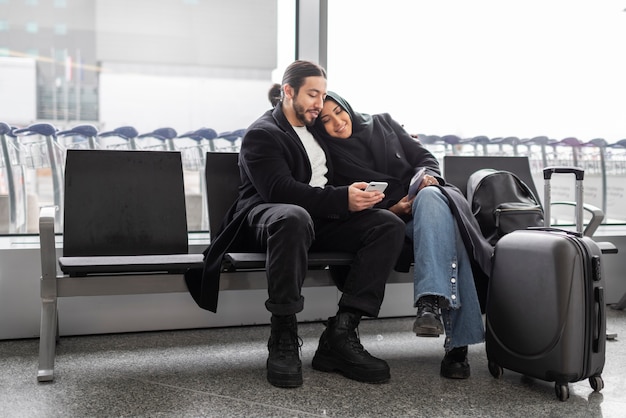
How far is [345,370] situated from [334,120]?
0.98 m

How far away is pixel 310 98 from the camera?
252 cm

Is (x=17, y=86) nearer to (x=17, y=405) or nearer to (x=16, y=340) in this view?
(x=16, y=340)

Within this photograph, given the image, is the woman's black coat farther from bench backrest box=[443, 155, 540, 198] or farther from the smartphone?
bench backrest box=[443, 155, 540, 198]

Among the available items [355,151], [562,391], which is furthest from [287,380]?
[355,151]

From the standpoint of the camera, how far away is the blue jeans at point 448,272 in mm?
2148

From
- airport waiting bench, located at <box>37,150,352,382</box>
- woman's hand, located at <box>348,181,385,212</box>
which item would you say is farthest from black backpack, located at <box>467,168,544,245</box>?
airport waiting bench, located at <box>37,150,352,382</box>

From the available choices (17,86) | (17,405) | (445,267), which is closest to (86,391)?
(17,405)

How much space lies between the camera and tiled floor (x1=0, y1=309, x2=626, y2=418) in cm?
191

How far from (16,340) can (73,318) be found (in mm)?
232

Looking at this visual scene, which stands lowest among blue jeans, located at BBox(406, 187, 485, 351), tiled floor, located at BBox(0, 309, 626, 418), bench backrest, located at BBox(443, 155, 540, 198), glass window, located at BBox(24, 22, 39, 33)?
tiled floor, located at BBox(0, 309, 626, 418)

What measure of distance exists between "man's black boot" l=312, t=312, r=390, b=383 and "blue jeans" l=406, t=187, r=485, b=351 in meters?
0.24

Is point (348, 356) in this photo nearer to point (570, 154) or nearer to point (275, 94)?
point (275, 94)

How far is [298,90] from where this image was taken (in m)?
2.52

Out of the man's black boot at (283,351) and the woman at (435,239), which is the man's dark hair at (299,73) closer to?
the woman at (435,239)
